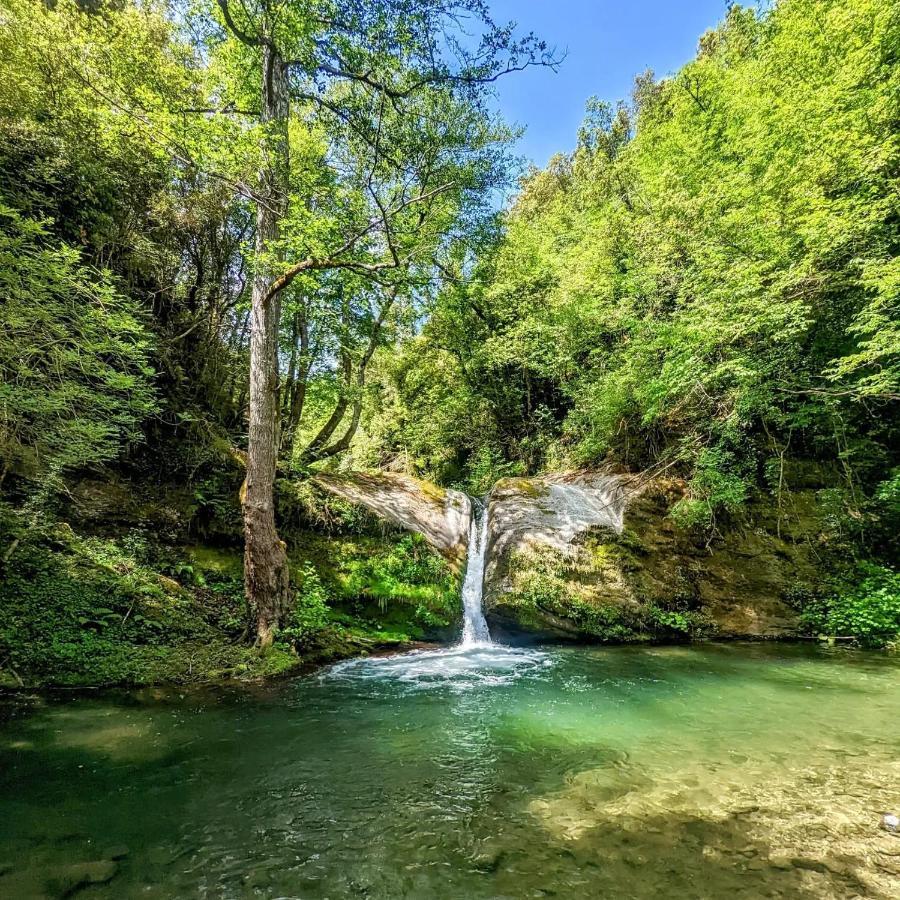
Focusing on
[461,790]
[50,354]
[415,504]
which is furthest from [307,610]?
[50,354]

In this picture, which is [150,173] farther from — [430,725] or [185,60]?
[430,725]

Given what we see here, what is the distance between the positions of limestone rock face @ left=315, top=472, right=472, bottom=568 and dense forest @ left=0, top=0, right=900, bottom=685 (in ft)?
2.01

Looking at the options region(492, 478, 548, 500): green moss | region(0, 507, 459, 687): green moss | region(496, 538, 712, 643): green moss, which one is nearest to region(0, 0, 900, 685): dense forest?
region(0, 507, 459, 687): green moss

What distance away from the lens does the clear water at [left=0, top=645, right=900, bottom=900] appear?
2551 millimetres

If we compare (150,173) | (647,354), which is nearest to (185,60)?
(150,173)

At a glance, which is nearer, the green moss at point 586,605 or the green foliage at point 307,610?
the green foliage at point 307,610

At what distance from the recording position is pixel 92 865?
2604 mm

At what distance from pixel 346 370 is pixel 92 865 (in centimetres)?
1296

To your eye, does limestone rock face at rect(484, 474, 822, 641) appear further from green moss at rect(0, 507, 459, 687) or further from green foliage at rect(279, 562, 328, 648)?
green foliage at rect(279, 562, 328, 648)

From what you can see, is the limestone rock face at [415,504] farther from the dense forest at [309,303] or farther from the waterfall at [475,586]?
the dense forest at [309,303]

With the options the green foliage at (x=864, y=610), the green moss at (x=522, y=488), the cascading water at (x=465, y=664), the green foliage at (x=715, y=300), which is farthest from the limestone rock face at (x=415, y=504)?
the green foliage at (x=864, y=610)

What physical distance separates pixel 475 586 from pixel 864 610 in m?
7.26

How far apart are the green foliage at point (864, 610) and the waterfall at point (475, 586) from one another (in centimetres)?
627

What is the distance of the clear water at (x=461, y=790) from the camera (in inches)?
100
